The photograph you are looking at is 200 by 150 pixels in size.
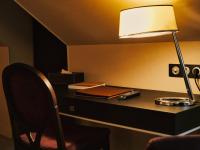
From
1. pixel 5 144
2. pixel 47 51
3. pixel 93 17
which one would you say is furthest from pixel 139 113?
pixel 5 144

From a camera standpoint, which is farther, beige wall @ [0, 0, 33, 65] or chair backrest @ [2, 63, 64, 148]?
beige wall @ [0, 0, 33, 65]

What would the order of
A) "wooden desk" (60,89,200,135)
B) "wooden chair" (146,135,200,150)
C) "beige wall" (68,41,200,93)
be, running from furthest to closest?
"beige wall" (68,41,200,93)
"wooden desk" (60,89,200,135)
"wooden chair" (146,135,200,150)

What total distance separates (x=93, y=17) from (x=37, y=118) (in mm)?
858

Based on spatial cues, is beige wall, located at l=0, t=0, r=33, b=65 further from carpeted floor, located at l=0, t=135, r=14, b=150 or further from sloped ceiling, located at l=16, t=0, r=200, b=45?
carpeted floor, located at l=0, t=135, r=14, b=150

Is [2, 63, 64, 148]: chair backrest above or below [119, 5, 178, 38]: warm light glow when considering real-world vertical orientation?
below

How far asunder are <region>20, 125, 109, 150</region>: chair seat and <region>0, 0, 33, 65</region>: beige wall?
143 cm

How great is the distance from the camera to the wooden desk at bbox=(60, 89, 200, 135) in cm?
145

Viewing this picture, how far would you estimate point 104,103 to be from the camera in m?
1.71

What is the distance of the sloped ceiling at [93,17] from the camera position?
5.59 ft

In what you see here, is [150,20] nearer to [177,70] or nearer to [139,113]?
[139,113]

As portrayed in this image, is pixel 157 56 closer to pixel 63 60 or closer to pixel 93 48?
pixel 93 48

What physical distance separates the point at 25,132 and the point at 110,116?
469 mm

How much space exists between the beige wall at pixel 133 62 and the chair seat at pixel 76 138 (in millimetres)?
531

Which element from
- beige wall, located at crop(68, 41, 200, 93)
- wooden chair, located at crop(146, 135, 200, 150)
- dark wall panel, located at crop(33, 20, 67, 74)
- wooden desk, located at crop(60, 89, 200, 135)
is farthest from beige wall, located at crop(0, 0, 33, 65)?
wooden chair, located at crop(146, 135, 200, 150)
